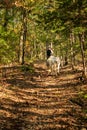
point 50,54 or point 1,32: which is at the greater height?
point 1,32

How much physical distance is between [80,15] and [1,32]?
539 centimetres

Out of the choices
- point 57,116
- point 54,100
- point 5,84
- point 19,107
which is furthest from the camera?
point 5,84

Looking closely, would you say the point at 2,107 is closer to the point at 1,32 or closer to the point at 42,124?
the point at 42,124

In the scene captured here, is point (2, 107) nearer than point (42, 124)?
No

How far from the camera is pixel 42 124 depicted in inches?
516

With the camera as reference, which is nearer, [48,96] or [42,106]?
[42,106]

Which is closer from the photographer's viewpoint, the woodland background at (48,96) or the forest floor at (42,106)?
the forest floor at (42,106)

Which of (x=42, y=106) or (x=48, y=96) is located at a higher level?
(x=42, y=106)

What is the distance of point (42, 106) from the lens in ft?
53.6

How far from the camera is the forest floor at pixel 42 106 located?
12961 millimetres

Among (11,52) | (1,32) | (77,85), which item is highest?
(1,32)

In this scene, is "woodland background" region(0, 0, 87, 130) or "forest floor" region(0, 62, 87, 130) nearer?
"forest floor" region(0, 62, 87, 130)

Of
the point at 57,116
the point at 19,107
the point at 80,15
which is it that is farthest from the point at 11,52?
the point at 57,116

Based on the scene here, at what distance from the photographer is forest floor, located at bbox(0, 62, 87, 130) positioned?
12961 mm
